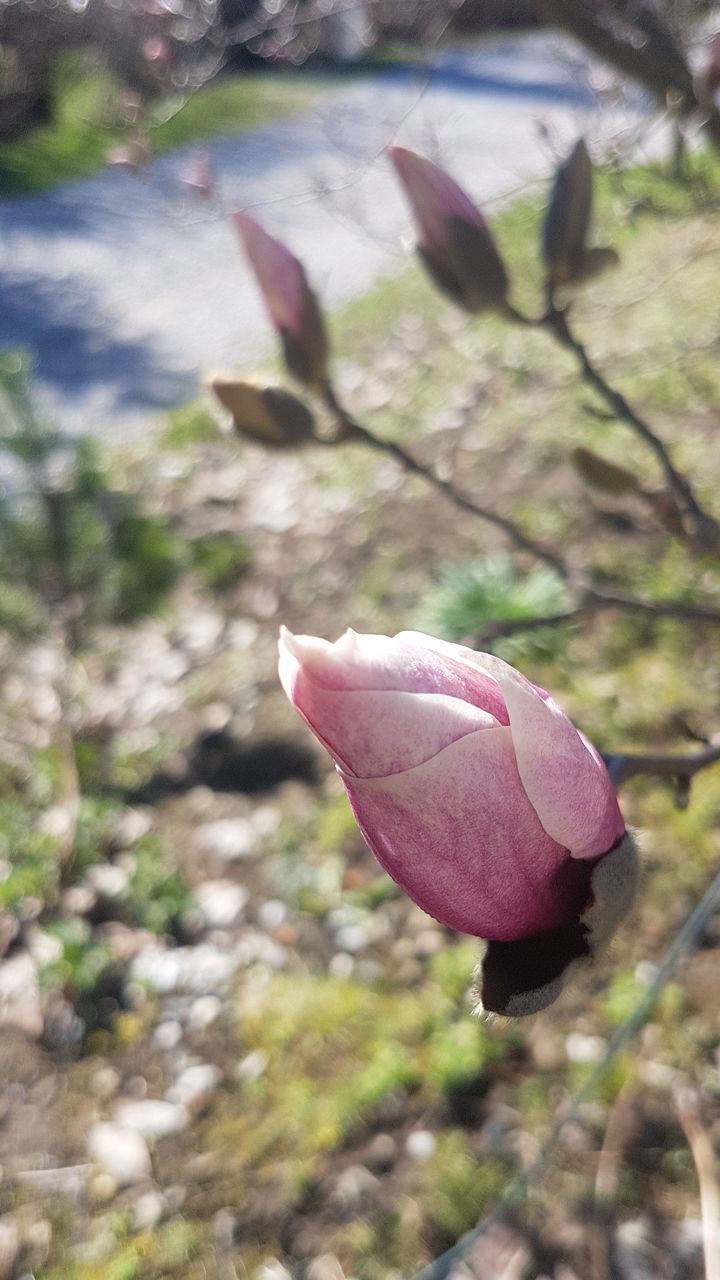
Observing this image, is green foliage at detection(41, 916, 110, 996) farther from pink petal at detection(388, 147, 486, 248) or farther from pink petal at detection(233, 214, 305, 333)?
pink petal at detection(388, 147, 486, 248)

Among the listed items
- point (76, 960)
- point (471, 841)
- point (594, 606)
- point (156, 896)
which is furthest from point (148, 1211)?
point (471, 841)

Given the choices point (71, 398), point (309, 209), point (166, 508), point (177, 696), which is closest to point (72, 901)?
point (177, 696)

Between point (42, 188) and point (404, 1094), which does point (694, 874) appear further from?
point (42, 188)

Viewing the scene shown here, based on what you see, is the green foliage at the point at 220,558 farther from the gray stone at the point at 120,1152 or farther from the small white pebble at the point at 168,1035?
the gray stone at the point at 120,1152

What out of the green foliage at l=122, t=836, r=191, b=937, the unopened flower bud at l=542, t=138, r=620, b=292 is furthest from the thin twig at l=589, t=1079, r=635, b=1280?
the unopened flower bud at l=542, t=138, r=620, b=292

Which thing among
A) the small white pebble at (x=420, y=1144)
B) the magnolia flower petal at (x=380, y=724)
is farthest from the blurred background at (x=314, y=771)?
the magnolia flower petal at (x=380, y=724)

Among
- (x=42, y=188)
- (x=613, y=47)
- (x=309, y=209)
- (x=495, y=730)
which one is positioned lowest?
(x=309, y=209)
